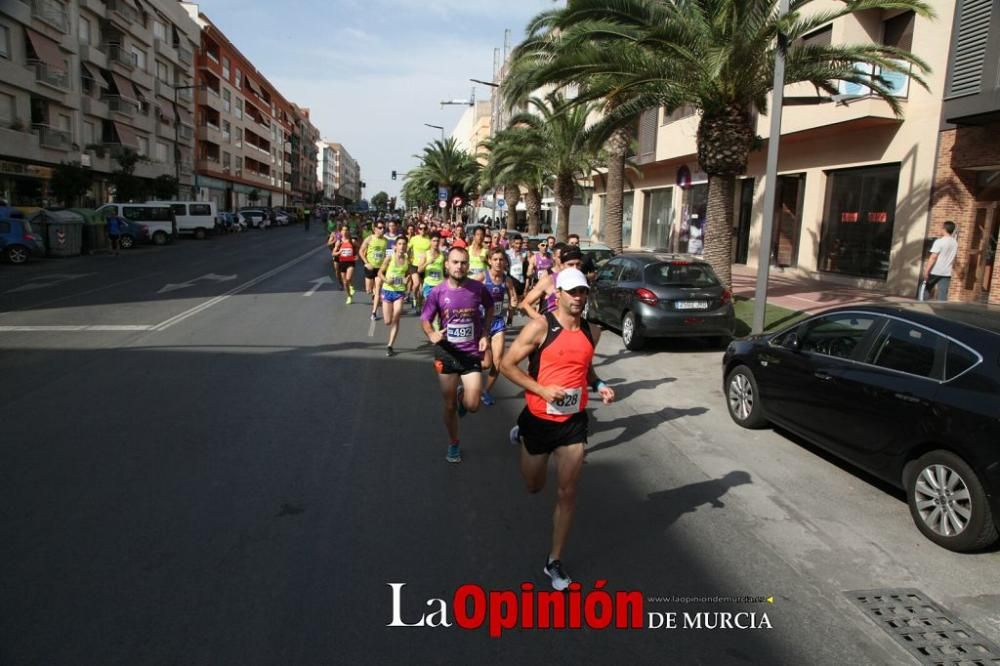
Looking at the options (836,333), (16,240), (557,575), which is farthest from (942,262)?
(16,240)

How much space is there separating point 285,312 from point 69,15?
116 ft

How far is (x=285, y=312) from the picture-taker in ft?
45.4

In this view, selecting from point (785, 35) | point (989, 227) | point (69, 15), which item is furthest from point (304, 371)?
point (69, 15)

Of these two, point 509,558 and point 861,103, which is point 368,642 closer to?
point 509,558

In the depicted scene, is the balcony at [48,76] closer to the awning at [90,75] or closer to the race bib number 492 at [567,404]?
the awning at [90,75]

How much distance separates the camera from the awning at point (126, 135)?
4358 centimetres

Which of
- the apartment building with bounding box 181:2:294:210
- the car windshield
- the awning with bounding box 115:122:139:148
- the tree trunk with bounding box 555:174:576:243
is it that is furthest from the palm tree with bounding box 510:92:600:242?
the apartment building with bounding box 181:2:294:210

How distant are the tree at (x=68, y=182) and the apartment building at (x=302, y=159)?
82281 millimetres

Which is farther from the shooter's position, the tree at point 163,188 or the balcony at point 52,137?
the tree at point 163,188

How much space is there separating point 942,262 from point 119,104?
45598 millimetres

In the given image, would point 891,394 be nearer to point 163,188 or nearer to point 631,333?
point 631,333

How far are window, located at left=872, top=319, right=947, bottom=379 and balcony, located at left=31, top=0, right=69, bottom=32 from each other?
40601mm

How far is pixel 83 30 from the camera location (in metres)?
40.7

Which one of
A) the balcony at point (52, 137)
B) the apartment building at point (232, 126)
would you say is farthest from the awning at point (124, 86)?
the apartment building at point (232, 126)
